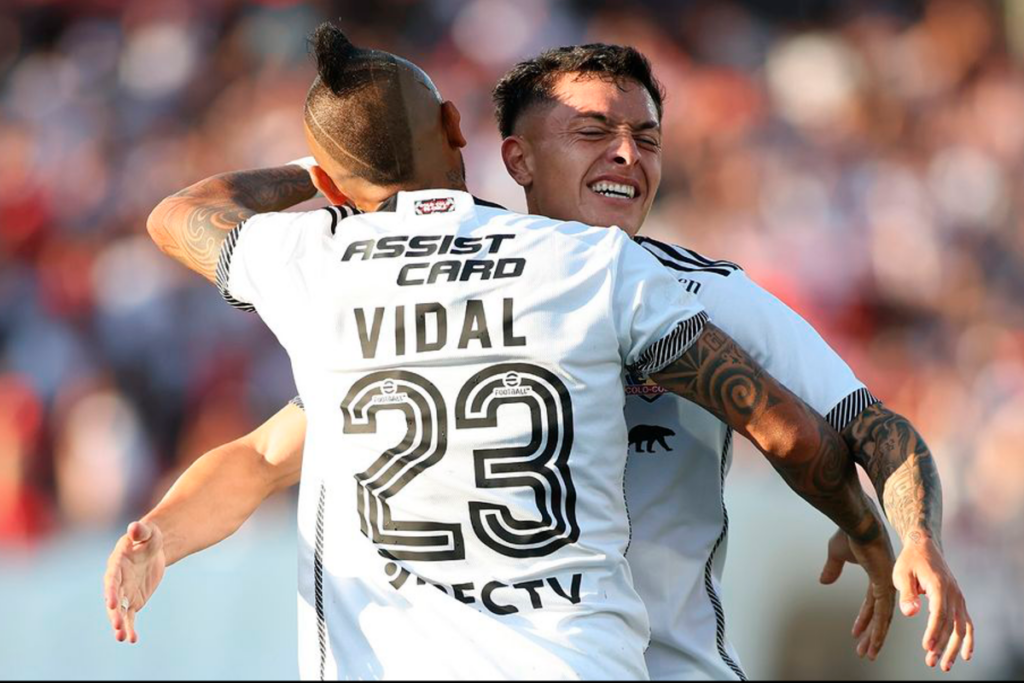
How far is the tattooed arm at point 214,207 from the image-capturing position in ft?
10.3

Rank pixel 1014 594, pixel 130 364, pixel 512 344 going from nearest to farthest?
pixel 512 344
pixel 1014 594
pixel 130 364

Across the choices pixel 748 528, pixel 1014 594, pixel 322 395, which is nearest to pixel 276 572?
pixel 748 528

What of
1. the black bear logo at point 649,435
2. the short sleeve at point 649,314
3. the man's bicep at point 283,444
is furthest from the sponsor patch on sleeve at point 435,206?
the man's bicep at point 283,444

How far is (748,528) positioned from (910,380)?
1.27 metres

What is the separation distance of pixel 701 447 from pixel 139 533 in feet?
4.54

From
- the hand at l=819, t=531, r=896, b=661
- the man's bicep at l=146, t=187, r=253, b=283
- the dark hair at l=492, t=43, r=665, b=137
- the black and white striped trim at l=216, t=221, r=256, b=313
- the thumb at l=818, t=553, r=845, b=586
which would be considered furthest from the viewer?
the dark hair at l=492, t=43, r=665, b=137

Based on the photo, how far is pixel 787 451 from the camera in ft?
9.57

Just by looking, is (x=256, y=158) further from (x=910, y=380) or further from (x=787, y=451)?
(x=787, y=451)

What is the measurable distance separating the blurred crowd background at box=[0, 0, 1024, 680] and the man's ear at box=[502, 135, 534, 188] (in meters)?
3.22

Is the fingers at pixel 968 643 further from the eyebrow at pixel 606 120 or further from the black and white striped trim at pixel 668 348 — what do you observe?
the eyebrow at pixel 606 120

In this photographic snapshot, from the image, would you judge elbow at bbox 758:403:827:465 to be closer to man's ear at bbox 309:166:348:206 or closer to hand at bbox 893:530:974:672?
hand at bbox 893:530:974:672

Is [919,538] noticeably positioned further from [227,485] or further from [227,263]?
[227,485]

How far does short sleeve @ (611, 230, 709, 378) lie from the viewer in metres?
2.75

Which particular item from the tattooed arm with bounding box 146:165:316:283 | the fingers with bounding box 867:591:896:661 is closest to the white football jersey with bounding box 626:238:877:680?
the fingers with bounding box 867:591:896:661
